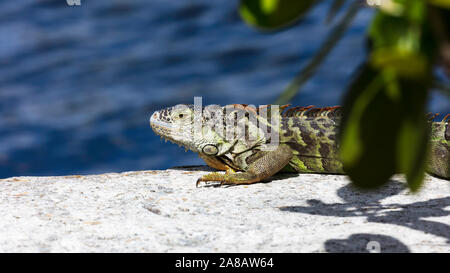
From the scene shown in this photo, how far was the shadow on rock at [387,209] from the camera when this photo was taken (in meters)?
2.85

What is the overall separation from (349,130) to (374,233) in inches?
77.7

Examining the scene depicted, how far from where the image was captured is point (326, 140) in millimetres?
4418

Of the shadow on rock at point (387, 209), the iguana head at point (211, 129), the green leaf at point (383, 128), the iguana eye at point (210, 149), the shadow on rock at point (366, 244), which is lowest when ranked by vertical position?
the shadow on rock at point (387, 209)

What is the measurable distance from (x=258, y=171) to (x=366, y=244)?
163 centimetres

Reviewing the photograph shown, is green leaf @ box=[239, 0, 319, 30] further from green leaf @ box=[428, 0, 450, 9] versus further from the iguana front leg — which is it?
the iguana front leg

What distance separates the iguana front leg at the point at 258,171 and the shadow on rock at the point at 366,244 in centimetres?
151

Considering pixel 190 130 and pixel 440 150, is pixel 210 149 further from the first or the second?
pixel 440 150

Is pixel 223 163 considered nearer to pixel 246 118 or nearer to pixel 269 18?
pixel 246 118

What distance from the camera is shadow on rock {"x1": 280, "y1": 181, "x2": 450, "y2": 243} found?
2.85m

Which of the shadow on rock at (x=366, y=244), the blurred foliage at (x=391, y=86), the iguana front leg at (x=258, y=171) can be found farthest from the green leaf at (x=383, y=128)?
the iguana front leg at (x=258, y=171)

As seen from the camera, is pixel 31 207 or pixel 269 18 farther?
pixel 31 207

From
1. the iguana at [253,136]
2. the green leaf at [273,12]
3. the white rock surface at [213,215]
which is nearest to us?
the green leaf at [273,12]

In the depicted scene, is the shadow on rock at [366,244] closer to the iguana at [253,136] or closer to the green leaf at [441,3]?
the iguana at [253,136]
